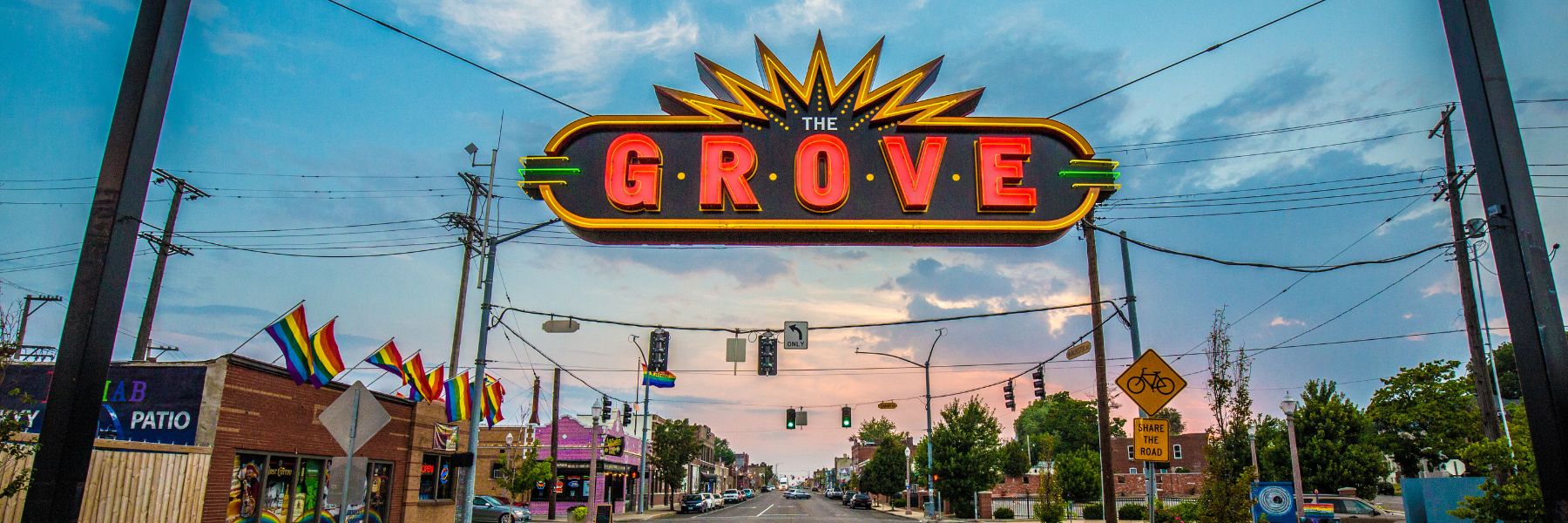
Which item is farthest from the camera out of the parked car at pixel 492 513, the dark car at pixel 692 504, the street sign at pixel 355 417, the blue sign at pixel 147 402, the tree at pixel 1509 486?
the dark car at pixel 692 504

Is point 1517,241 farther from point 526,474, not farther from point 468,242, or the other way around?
point 526,474

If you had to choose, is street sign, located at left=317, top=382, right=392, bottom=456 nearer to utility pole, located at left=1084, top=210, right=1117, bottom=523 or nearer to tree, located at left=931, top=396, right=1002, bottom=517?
utility pole, located at left=1084, top=210, right=1117, bottom=523

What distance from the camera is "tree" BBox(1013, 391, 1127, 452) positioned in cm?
11762

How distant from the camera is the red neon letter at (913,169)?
11.1 m

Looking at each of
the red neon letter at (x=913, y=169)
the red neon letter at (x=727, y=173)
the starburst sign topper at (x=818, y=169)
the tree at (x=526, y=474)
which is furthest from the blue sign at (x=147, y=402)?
the tree at (x=526, y=474)

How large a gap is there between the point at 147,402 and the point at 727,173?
13.9 metres

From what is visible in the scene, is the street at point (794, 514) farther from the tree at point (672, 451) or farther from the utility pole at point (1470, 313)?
the utility pole at point (1470, 313)

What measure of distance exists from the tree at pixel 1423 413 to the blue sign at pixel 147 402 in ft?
208

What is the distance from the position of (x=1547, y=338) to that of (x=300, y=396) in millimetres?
22132

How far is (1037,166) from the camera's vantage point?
11500 millimetres

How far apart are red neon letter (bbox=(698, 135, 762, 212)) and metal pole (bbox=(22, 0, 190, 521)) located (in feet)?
19.4

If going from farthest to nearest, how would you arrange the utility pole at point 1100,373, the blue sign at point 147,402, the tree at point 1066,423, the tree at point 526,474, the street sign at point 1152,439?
1. the tree at point 1066,423
2. the tree at point 526,474
3. the utility pole at point 1100,373
4. the blue sign at point 147,402
5. the street sign at point 1152,439

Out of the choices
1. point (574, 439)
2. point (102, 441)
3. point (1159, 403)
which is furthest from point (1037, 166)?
point (574, 439)

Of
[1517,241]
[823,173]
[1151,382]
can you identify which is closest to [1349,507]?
[1151,382]
